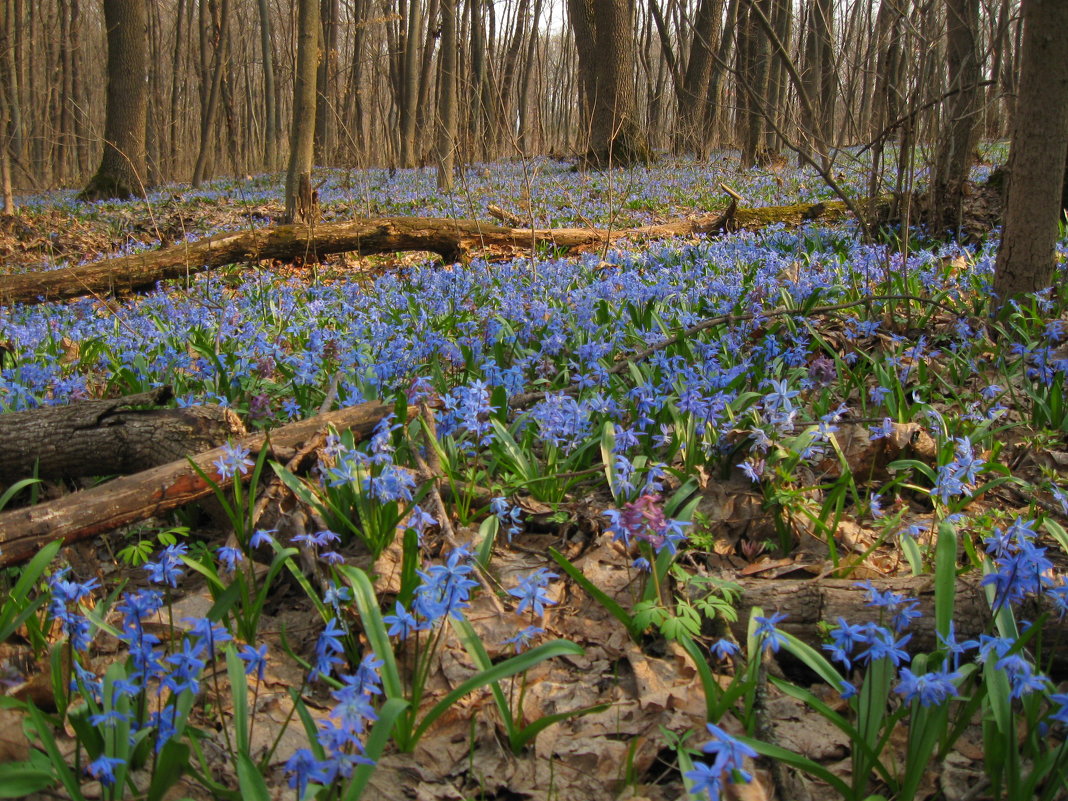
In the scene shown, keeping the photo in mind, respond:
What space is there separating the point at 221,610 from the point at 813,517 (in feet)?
5.53

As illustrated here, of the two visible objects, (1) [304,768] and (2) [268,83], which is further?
(2) [268,83]

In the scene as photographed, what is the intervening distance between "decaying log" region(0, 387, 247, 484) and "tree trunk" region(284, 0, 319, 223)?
581cm

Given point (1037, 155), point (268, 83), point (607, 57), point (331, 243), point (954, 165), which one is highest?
point (268, 83)

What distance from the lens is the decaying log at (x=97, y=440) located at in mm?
2736

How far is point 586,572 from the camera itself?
7.55 ft

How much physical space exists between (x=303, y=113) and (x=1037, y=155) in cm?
711

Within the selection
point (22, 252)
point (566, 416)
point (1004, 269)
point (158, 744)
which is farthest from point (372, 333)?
point (22, 252)

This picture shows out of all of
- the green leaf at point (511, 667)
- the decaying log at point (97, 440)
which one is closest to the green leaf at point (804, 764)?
the green leaf at point (511, 667)

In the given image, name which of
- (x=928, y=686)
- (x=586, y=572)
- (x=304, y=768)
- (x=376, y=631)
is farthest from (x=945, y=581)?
(x=304, y=768)

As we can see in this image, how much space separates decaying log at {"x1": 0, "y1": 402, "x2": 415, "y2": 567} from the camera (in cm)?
204

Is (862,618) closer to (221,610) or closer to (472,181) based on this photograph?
(221,610)

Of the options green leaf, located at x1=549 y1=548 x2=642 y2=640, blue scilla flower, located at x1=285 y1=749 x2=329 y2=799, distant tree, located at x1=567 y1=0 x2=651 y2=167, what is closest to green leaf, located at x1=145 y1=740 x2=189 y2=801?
blue scilla flower, located at x1=285 y1=749 x2=329 y2=799

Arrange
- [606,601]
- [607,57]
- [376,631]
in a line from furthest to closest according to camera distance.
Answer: [607,57], [606,601], [376,631]

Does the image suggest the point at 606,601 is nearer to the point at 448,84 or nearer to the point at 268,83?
the point at 448,84
